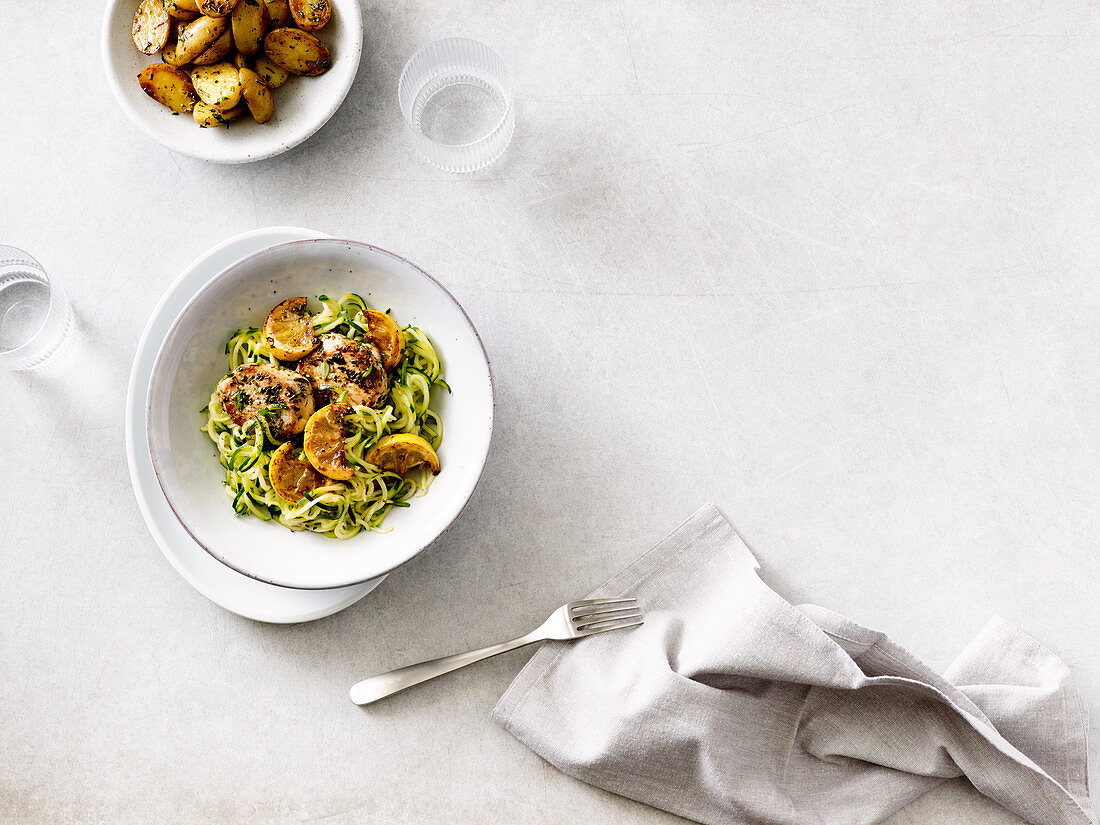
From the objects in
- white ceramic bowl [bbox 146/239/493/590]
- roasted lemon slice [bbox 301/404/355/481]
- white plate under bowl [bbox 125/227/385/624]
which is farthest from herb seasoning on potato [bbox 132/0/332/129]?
roasted lemon slice [bbox 301/404/355/481]

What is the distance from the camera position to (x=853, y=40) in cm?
204

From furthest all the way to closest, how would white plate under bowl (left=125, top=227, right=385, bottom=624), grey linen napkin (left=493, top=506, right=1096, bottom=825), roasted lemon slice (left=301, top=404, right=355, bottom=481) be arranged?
1. grey linen napkin (left=493, top=506, right=1096, bottom=825)
2. white plate under bowl (left=125, top=227, right=385, bottom=624)
3. roasted lemon slice (left=301, top=404, right=355, bottom=481)

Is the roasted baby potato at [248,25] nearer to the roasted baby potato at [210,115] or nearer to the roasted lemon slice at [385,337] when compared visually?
the roasted baby potato at [210,115]

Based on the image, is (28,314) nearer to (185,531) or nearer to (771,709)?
(185,531)

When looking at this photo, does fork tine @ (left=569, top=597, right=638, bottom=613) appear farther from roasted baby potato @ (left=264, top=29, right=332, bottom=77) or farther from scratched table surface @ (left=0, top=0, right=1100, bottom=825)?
roasted baby potato @ (left=264, top=29, right=332, bottom=77)

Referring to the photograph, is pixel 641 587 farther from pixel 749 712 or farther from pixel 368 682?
pixel 368 682

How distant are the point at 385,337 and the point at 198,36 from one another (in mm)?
767

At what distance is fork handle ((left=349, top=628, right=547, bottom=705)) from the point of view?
72.1 inches

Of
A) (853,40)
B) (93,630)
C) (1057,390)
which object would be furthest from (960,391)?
(93,630)

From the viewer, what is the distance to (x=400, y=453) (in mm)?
1671

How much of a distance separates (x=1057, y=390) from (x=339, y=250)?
5.55 ft

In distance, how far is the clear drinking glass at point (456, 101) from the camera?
1.92 meters

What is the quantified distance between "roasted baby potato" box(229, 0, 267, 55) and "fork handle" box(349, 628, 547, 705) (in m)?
1.41

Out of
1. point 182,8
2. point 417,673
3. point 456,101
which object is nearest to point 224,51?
point 182,8
